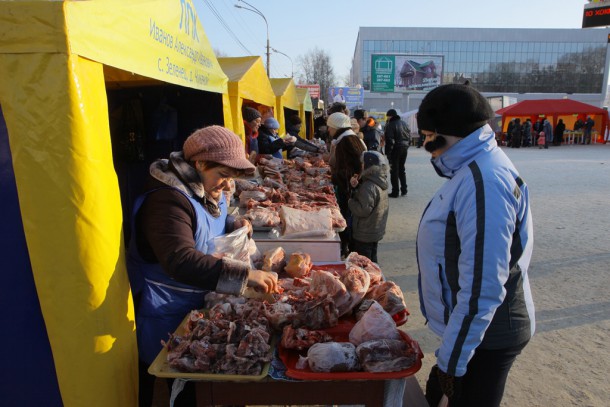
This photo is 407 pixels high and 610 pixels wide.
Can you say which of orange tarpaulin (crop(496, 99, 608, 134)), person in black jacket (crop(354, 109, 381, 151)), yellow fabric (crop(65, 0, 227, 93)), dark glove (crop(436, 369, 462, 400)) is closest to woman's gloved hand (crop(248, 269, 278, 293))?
dark glove (crop(436, 369, 462, 400))

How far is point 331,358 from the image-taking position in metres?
1.84

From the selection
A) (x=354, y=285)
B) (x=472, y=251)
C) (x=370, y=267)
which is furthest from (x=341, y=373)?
(x=370, y=267)

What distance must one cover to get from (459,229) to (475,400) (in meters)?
0.84

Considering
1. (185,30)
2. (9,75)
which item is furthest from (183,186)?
(185,30)

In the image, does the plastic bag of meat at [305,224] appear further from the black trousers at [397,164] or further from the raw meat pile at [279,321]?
the black trousers at [397,164]

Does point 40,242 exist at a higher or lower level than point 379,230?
higher

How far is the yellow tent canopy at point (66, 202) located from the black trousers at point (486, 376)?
5.54 ft

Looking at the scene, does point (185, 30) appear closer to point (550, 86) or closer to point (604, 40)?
point (550, 86)

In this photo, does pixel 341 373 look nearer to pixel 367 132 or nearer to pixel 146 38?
pixel 146 38

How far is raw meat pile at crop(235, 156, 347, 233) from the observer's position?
4008 mm

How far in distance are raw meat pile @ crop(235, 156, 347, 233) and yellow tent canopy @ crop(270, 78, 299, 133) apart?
4.19 meters

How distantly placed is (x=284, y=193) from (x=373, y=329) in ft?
11.2

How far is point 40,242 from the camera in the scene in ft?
5.99

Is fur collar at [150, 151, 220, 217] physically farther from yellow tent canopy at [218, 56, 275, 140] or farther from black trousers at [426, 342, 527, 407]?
yellow tent canopy at [218, 56, 275, 140]
